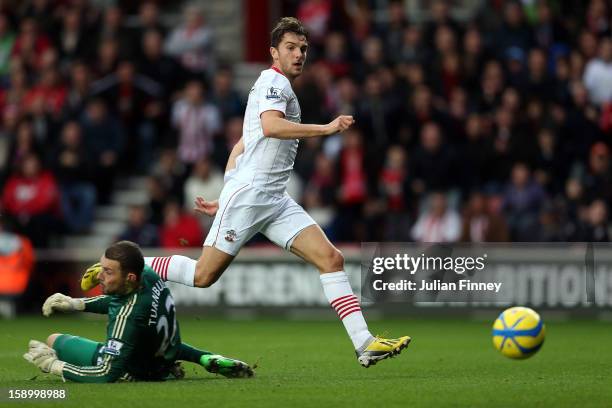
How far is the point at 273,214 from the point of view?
1003 centimetres

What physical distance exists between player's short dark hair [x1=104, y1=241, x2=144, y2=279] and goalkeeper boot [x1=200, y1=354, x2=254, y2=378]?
36.4 inches

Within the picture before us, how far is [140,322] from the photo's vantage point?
9047mm

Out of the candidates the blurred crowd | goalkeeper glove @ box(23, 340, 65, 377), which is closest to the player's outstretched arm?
goalkeeper glove @ box(23, 340, 65, 377)

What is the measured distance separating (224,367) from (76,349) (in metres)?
1.06

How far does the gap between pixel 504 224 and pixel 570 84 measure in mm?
2396

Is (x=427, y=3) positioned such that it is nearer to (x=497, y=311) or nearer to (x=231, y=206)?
(x=497, y=311)

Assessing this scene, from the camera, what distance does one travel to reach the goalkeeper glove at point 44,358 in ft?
30.5

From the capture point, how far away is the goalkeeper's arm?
9.38m

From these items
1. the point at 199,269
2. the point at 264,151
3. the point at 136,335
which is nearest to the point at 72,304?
the point at 136,335

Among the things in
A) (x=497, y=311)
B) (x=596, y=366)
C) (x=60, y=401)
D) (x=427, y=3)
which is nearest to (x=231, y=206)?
(x=60, y=401)

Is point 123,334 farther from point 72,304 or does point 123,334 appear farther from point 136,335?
point 72,304

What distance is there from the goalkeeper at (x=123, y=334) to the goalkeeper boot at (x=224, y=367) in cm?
17

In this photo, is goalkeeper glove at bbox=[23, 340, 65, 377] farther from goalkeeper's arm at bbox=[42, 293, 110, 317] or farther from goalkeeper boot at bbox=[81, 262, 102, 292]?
goalkeeper boot at bbox=[81, 262, 102, 292]

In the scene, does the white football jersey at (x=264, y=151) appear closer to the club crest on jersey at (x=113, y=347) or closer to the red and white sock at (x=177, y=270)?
the red and white sock at (x=177, y=270)
